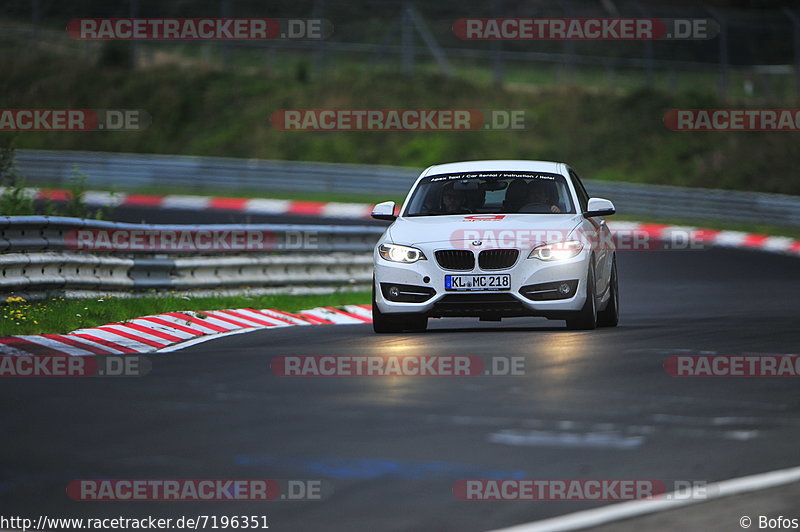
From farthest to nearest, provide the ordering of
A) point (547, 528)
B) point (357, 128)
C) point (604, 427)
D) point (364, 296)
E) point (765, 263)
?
point (357, 128) < point (765, 263) < point (364, 296) < point (604, 427) < point (547, 528)

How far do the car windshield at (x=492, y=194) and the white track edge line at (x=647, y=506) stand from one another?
698 cm

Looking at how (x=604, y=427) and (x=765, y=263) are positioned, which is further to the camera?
(x=765, y=263)

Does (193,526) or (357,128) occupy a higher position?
(357,128)

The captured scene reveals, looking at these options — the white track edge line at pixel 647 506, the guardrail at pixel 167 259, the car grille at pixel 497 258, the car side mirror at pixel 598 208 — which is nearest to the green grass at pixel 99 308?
the guardrail at pixel 167 259

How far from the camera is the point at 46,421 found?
8141 mm

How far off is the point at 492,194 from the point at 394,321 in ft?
5.34

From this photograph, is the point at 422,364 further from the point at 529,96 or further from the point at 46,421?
the point at 529,96

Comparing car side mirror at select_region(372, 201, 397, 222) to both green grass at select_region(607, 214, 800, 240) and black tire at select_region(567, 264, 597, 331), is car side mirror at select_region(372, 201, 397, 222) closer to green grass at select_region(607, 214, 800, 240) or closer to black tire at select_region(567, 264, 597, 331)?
black tire at select_region(567, 264, 597, 331)

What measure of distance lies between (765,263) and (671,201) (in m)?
9.93

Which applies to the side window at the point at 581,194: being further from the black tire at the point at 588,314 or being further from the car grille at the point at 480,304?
the car grille at the point at 480,304

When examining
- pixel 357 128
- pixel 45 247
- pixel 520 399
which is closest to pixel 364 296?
pixel 45 247

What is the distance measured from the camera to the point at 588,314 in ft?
42.8

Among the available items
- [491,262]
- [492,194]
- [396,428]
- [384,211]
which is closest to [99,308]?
[384,211]

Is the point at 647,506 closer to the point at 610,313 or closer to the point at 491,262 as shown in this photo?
the point at 491,262
